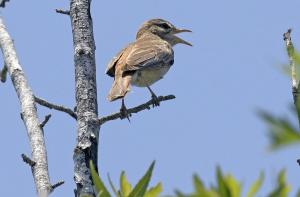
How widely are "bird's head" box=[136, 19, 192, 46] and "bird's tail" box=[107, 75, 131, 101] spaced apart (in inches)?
130

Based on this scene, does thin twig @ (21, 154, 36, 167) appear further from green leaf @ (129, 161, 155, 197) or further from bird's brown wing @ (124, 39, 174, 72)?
bird's brown wing @ (124, 39, 174, 72)

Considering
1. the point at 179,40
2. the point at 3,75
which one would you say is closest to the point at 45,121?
the point at 3,75

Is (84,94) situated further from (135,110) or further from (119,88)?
(119,88)

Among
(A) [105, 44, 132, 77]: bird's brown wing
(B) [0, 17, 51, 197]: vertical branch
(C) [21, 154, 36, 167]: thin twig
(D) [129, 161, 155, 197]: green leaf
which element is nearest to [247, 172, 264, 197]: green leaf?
(D) [129, 161, 155, 197]: green leaf

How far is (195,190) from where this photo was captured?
0.99m

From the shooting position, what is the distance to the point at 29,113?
3.42 m

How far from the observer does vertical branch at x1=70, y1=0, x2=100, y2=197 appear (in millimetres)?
3492

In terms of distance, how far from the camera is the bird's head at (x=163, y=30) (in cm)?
1154

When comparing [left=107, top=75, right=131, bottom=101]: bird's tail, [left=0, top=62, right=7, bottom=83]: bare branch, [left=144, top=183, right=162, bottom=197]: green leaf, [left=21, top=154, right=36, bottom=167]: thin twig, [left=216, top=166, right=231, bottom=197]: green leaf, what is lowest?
[left=216, top=166, right=231, bottom=197]: green leaf

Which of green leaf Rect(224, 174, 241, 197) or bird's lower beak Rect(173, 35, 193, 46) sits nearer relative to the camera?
green leaf Rect(224, 174, 241, 197)

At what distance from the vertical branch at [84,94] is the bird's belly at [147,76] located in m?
4.17

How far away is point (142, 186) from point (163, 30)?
10.5 m

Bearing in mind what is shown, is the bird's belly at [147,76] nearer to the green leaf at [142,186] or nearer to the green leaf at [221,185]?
the green leaf at [142,186]

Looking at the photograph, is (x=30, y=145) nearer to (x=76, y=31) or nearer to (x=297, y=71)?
(x=76, y=31)
